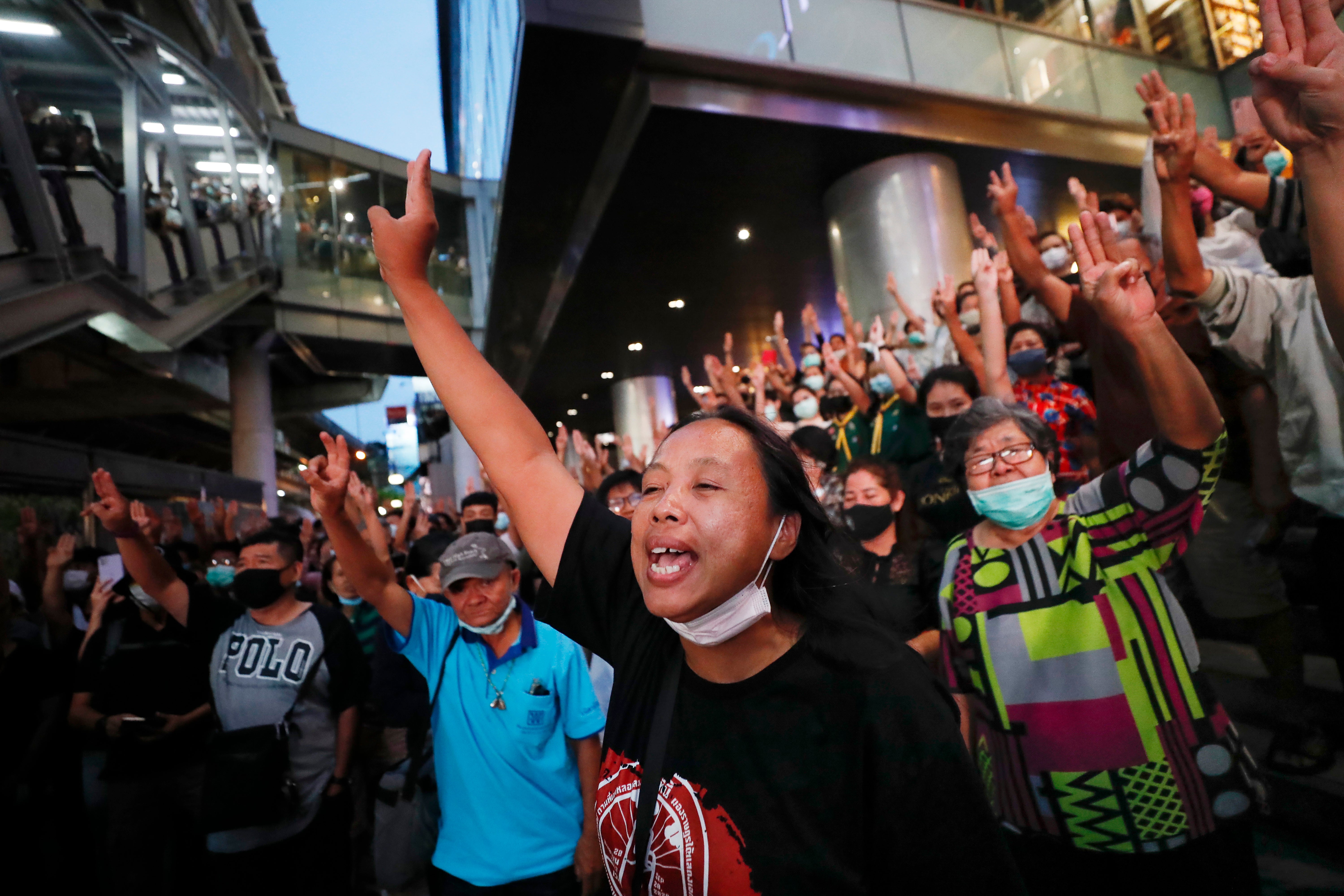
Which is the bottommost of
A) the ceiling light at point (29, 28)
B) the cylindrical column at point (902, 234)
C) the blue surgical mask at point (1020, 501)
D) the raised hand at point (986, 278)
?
the blue surgical mask at point (1020, 501)

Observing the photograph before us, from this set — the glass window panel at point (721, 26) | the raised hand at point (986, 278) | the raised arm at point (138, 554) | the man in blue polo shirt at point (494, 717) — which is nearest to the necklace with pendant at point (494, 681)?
the man in blue polo shirt at point (494, 717)

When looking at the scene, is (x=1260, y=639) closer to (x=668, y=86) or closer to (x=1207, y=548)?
(x=1207, y=548)

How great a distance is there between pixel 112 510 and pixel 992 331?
4216mm

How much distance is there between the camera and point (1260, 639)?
10.6 feet

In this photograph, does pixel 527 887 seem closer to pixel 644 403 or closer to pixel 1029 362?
pixel 1029 362

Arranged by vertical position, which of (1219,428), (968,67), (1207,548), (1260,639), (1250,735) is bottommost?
(1250,735)

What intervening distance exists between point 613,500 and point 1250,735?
3.41m

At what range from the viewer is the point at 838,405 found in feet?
16.9

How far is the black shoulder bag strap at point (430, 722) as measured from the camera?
257 centimetres

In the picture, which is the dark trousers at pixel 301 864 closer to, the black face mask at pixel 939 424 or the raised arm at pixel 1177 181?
the black face mask at pixel 939 424

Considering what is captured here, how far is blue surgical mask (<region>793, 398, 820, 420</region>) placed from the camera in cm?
570

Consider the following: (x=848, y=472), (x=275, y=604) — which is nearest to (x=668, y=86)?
(x=848, y=472)

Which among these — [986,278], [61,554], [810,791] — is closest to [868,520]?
[986,278]

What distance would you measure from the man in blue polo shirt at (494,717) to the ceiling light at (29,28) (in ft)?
26.4
